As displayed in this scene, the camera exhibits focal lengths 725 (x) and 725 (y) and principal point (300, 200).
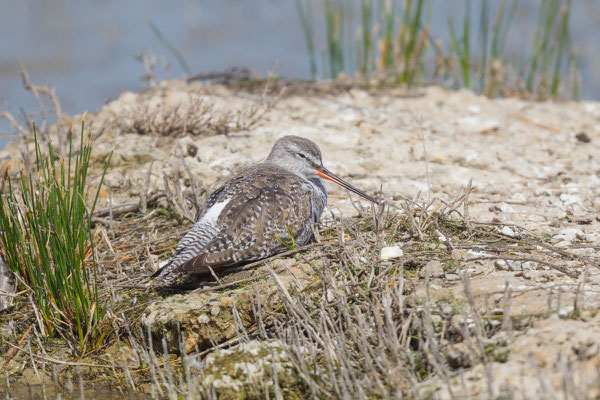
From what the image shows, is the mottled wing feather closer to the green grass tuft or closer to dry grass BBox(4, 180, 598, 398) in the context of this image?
dry grass BBox(4, 180, 598, 398)

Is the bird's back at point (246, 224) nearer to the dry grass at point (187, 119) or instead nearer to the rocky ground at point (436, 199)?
the rocky ground at point (436, 199)

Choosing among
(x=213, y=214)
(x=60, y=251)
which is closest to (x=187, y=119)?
(x=213, y=214)

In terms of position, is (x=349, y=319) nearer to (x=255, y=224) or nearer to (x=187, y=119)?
(x=255, y=224)

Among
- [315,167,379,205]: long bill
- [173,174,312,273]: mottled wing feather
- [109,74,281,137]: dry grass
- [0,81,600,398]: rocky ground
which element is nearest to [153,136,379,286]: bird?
[173,174,312,273]: mottled wing feather

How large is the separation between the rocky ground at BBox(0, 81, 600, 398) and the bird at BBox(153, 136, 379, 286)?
6.5 inches

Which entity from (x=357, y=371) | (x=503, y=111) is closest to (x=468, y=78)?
(x=503, y=111)

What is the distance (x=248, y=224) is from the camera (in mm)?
4969

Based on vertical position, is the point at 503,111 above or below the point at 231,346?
above

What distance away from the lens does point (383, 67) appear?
31.7 feet

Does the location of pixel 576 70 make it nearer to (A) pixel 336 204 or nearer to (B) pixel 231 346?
(A) pixel 336 204

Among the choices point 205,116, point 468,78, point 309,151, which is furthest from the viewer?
point 468,78

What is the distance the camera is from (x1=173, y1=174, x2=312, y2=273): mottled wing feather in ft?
15.6

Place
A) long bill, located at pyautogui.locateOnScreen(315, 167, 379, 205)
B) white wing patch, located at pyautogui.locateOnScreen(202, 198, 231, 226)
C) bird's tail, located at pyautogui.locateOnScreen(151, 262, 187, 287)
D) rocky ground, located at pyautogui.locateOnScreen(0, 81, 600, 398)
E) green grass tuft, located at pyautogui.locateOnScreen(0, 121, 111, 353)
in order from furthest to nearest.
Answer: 1. long bill, located at pyautogui.locateOnScreen(315, 167, 379, 205)
2. white wing patch, located at pyautogui.locateOnScreen(202, 198, 231, 226)
3. bird's tail, located at pyautogui.locateOnScreen(151, 262, 187, 287)
4. green grass tuft, located at pyautogui.locateOnScreen(0, 121, 111, 353)
5. rocky ground, located at pyautogui.locateOnScreen(0, 81, 600, 398)

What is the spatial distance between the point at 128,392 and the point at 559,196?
3949 mm
